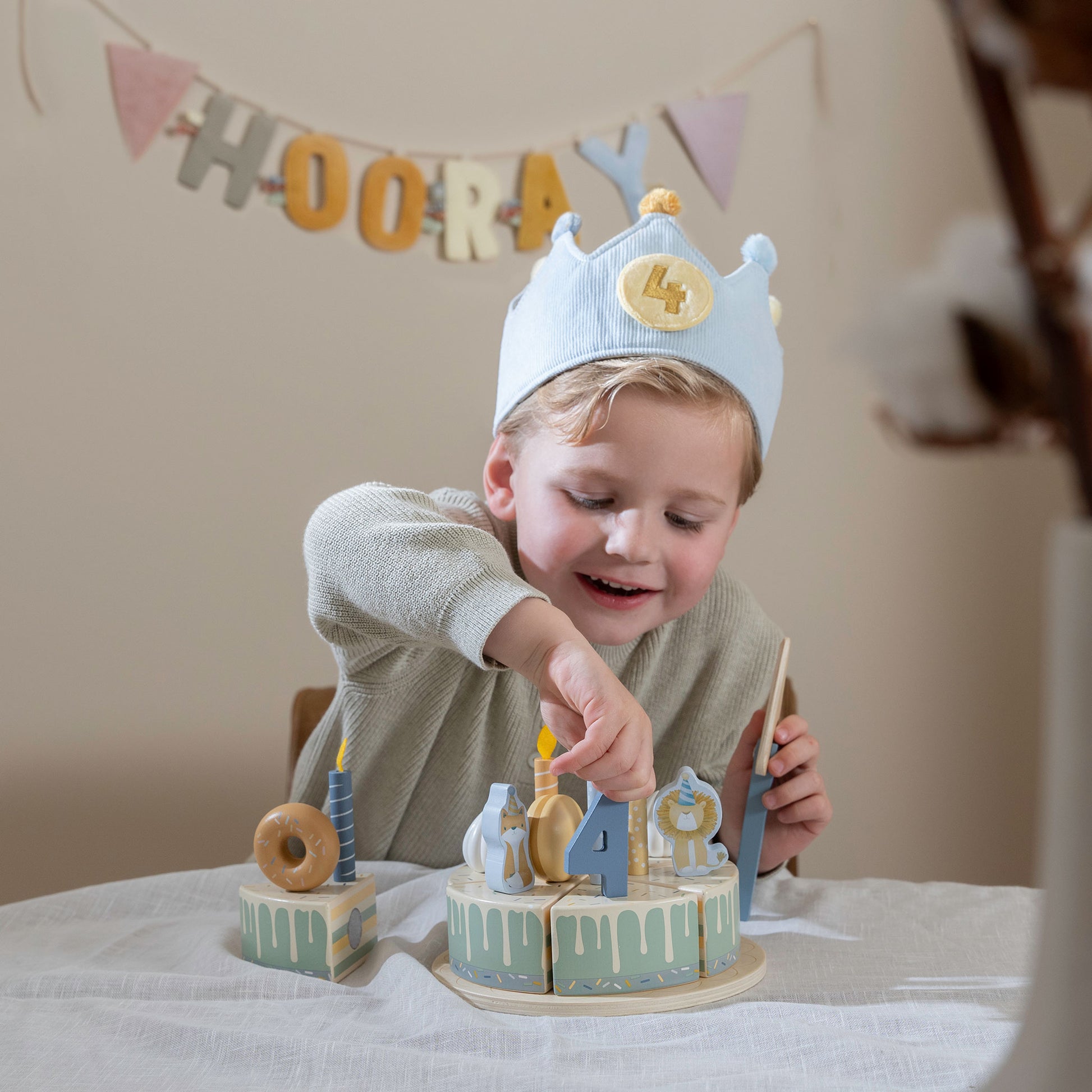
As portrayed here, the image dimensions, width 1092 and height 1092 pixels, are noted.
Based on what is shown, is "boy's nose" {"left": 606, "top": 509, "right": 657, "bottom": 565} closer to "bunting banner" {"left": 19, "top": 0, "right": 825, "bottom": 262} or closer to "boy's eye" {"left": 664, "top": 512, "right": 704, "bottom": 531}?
"boy's eye" {"left": 664, "top": 512, "right": 704, "bottom": 531}

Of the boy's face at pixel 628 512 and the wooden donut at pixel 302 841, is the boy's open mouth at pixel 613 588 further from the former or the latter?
the wooden donut at pixel 302 841

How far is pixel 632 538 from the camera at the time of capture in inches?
34.9

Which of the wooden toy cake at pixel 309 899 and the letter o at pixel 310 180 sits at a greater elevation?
the letter o at pixel 310 180

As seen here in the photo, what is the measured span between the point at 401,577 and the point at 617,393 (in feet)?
0.84

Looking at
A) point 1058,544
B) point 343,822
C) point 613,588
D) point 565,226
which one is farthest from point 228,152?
point 1058,544

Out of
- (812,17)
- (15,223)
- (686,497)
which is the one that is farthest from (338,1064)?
(812,17)

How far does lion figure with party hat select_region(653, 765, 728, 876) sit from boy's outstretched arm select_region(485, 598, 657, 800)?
50mm

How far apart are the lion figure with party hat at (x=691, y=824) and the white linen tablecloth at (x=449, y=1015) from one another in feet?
0.24

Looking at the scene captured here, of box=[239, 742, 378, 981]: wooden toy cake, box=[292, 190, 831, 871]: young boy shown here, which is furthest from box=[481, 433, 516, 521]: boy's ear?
box=[239, 742, 378, 981]: wooden toy cake

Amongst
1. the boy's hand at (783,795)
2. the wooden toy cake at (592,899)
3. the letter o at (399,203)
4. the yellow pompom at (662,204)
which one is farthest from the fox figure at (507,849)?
the letter o at (399,203)

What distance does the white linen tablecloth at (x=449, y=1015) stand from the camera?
1.60 feet

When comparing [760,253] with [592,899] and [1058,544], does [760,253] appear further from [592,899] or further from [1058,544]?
[1058,544]

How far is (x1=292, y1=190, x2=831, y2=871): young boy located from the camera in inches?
28.1

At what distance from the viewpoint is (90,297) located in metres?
1.40
